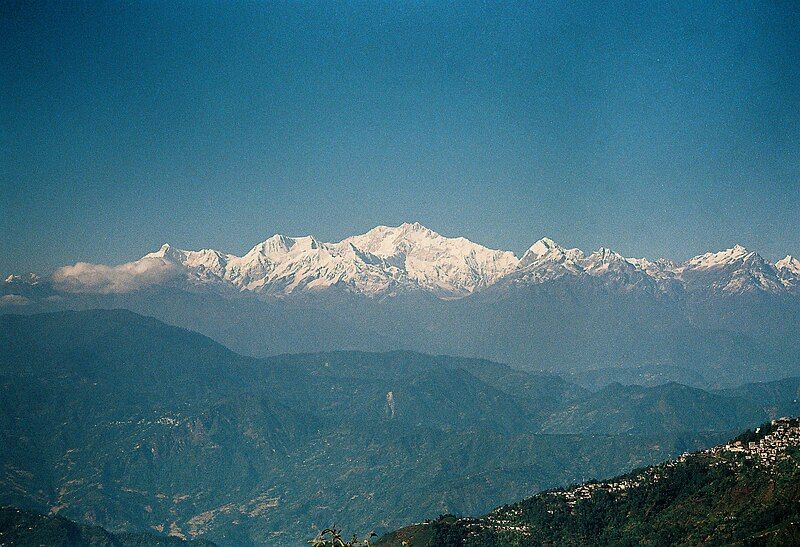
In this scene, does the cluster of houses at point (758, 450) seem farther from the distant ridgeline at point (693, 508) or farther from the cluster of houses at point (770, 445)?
the distant ridgeline at point (693, 508)

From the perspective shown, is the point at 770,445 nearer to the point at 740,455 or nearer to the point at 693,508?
the point at 740,455

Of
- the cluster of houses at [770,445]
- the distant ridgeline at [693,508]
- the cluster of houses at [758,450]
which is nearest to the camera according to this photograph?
the distant ridgeline at [693,508]

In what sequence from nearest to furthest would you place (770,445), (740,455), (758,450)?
(770,445), (758,450), (740,455)

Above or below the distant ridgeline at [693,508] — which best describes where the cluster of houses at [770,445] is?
above

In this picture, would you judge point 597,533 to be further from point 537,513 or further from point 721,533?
point 721,533

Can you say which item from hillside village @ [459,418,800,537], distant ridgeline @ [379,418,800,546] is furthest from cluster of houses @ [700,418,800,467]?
distant ridgeline @ [379,418,800,546]

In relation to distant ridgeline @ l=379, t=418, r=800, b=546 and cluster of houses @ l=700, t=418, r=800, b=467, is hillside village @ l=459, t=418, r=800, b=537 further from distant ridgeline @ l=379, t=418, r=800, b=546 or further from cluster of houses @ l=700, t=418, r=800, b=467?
distant ridgeline @ l=379, t=418, r=800, b=546

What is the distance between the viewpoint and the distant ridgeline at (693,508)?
141 metres

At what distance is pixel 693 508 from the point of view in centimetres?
16388

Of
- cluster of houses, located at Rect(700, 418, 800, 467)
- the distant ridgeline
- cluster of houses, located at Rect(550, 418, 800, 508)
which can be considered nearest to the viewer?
the distant ridgeline

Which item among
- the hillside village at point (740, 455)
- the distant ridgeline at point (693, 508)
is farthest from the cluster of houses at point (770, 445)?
the distant ridgeline at point (693, 508)

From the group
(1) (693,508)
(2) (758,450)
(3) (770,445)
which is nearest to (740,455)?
(2) (758,450)

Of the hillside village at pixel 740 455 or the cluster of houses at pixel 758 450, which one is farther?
the hillside village at pixel 740 455

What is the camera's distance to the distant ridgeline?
14088 cm
